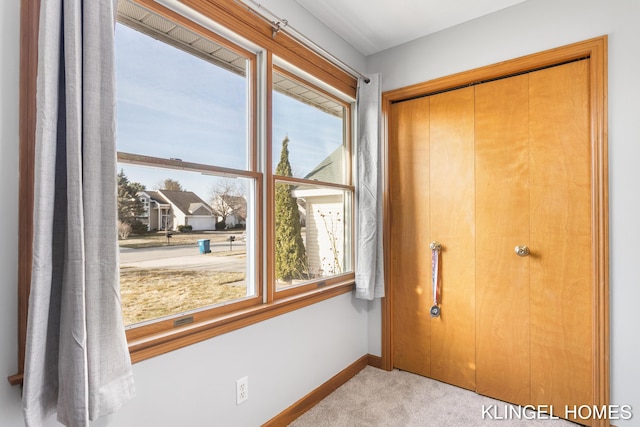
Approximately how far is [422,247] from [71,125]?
215 centimetres

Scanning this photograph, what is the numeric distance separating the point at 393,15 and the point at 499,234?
1.57m

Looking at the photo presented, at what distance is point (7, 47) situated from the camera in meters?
1.02

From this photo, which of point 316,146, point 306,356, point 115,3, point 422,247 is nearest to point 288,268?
point 306,356

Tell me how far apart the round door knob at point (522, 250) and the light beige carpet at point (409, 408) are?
948 millimetres

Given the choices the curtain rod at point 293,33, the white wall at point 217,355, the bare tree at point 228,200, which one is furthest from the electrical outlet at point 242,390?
the curtain rod at point 293,33

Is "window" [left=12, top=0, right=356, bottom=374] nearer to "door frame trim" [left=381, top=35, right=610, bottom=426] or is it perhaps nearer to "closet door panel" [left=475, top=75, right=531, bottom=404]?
"closet door panel" [left=475, top=75, right=531, bottom=404]

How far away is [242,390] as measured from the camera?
1.68 m

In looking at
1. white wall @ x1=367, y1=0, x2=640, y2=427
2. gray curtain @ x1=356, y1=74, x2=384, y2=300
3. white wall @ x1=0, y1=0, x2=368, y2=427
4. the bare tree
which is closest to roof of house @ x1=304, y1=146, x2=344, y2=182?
gray curtain @ x1=356, y1=74, x2=384, y2=300

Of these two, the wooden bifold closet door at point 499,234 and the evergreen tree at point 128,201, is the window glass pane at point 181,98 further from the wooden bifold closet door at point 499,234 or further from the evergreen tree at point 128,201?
the wooden bifold closet door at point 499,234

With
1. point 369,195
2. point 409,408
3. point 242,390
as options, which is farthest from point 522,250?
point 242,390

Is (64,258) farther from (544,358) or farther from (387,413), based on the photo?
(544,358)

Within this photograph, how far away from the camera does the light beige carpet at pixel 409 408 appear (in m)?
1.93

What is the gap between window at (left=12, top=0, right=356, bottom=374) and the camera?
1333 mm

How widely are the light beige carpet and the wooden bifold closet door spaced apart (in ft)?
0.36
